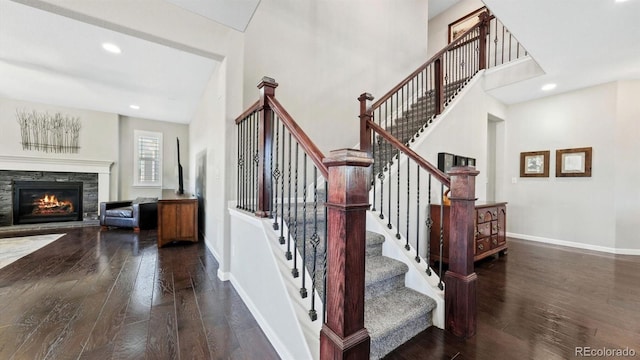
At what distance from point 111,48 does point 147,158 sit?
14.4 ft

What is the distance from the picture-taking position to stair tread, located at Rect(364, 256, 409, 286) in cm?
188

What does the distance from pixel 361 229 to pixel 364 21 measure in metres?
4.15

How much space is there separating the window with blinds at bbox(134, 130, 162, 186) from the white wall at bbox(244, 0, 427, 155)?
5.53m

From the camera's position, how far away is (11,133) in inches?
207

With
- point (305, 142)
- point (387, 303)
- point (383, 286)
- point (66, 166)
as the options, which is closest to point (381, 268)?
point (383, 286)

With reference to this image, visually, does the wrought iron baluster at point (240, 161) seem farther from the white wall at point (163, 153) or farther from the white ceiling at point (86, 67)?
the white wall at point (163, 153)

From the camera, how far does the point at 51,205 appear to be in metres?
5.70

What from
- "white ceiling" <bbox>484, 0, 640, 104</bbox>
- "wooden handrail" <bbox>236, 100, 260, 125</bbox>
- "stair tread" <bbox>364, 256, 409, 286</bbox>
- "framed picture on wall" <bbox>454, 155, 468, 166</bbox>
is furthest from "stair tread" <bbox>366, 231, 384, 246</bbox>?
"white ceiling" <bbox>484, 0, 640, 104</bbox>

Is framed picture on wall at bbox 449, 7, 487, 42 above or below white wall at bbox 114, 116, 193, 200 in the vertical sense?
above

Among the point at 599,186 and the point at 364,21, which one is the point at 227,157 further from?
the point at 599,186

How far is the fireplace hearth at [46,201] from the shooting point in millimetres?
5410

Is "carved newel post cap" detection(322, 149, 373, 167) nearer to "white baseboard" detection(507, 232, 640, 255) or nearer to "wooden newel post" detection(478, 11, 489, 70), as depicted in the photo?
"wooden newel post" detection(478, 11, 489, 70)

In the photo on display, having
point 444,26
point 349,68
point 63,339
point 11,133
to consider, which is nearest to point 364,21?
point 349,68

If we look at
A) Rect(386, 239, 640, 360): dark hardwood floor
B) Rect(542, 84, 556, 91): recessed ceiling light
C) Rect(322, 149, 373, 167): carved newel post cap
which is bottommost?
Rect(386, 239, 640, 360): dark hardwood floor
